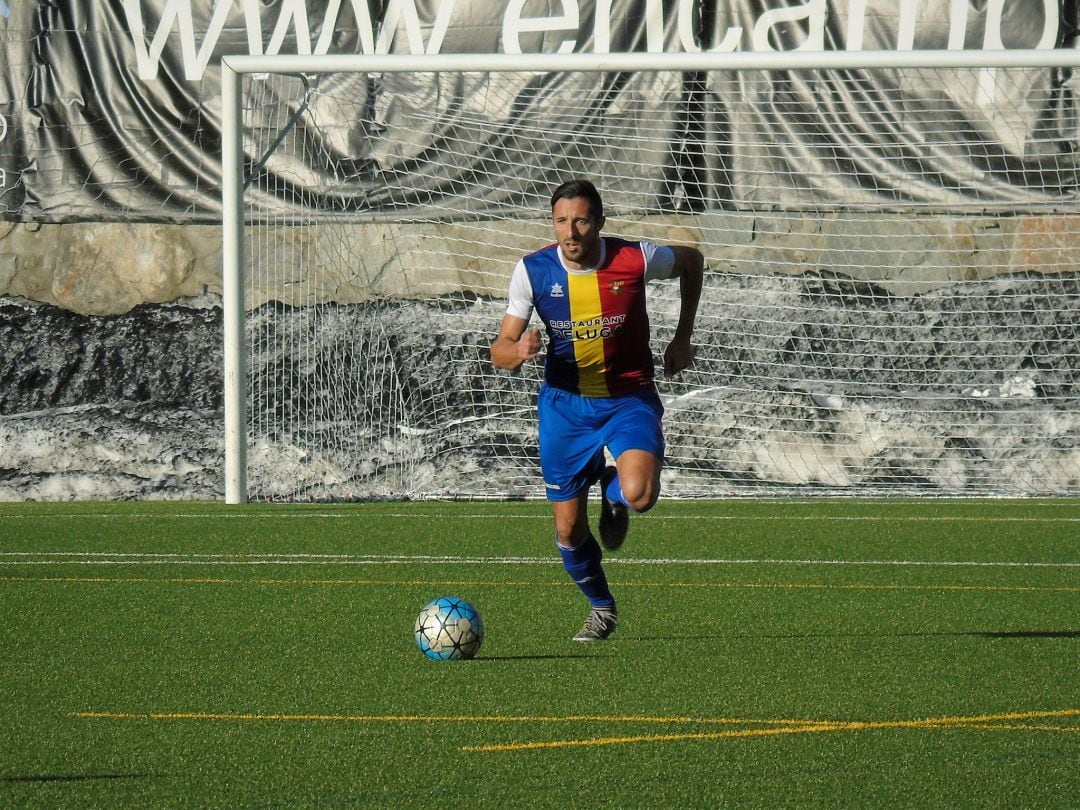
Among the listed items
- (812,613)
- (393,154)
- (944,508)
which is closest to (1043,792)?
(812,613)

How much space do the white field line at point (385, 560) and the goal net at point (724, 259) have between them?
3683mm

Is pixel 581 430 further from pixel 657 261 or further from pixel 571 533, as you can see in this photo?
pixel 657 261

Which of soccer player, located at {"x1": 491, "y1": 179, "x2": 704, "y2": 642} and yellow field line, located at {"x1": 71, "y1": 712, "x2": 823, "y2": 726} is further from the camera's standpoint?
soccer player, located at {"x1": 491, "y1": 179, "x2": 704, "y2": 642}

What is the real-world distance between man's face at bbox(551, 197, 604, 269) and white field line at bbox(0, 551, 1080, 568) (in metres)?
2.70

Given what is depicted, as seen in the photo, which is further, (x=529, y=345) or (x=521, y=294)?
(x=521, y=294)

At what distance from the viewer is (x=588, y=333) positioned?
5988mm

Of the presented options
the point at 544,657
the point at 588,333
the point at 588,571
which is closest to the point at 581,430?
the point at 588,333

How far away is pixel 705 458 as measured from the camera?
41.4ft

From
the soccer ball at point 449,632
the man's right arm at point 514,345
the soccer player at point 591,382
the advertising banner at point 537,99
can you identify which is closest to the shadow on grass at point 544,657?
the soccer ball at point 449,632

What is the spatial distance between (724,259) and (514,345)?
25.4 feet

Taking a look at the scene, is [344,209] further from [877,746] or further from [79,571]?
[877,746]

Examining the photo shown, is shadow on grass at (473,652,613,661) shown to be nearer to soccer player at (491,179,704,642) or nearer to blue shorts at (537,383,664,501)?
soccer player at (491,179,704,642)

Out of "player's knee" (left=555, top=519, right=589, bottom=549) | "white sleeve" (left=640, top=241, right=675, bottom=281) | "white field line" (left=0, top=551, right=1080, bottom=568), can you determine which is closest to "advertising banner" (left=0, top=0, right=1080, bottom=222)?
"white field line" (left=0, top=551, right=1080, bottom=568)

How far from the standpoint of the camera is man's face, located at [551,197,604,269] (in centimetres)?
575
